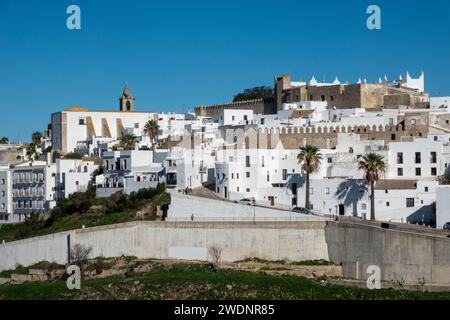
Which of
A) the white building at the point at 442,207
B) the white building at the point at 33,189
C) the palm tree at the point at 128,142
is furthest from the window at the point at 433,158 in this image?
the white building at the point at 33,189

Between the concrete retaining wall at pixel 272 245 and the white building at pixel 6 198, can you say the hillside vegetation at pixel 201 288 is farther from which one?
the white building at pixel 6 198

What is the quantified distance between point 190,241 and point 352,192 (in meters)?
8.59

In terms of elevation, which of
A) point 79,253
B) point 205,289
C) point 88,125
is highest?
point 88,125

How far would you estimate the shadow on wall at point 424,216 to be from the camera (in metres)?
48.2

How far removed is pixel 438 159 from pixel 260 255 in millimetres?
11151

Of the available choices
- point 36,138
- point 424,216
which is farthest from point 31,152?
point 424,216

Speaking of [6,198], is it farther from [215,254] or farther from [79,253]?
[215,254]

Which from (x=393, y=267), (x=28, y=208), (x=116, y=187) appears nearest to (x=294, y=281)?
(x=393, y=267)

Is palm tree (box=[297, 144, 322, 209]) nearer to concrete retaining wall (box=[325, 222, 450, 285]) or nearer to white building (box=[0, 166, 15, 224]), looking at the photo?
concrete retaining wall (box=[325, 222, 450, 285])

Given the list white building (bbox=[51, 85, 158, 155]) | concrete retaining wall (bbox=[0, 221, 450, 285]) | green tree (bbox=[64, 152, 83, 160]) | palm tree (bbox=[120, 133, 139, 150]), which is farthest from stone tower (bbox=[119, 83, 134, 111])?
concrete retaining wall (bbox=[0, 221, 450, 285])

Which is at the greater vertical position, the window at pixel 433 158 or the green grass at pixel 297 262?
the window at pixel 433 158

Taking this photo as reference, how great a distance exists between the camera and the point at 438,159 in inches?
2020

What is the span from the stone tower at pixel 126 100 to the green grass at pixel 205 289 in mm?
42111

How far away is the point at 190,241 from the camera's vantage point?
159ft
